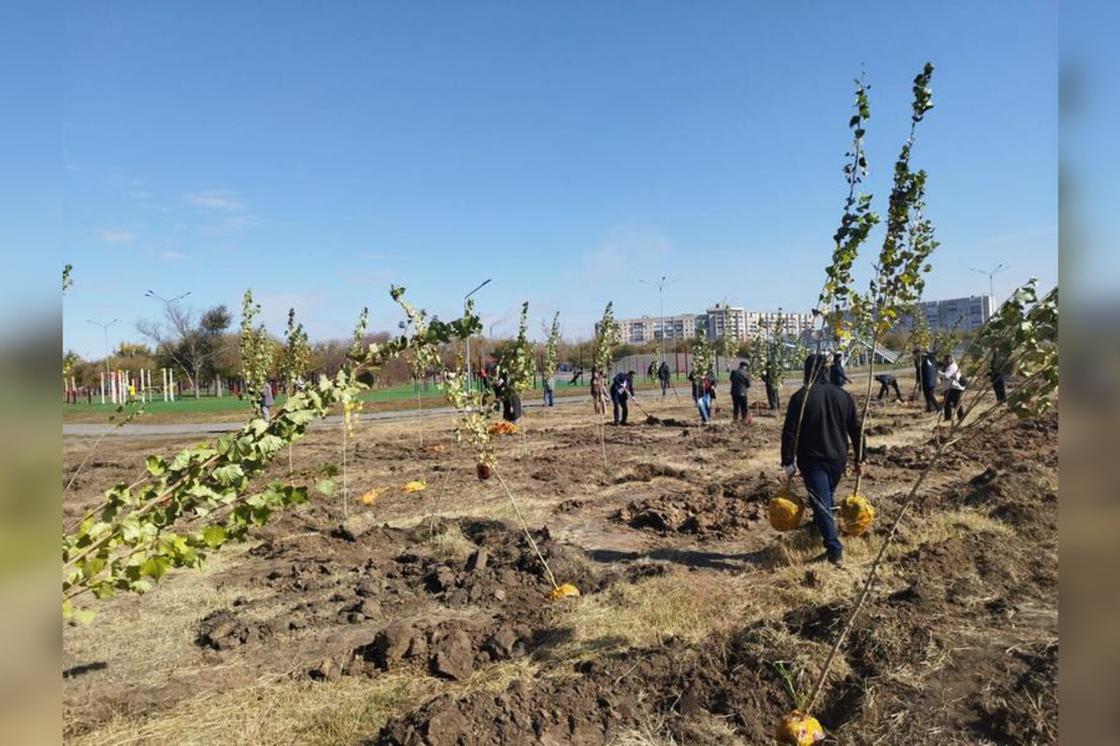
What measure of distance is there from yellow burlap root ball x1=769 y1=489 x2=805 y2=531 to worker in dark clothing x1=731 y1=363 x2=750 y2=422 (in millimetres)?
12612

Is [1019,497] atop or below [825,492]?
below

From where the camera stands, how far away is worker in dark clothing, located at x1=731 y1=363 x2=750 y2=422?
62.6 feet

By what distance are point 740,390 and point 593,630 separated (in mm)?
14904

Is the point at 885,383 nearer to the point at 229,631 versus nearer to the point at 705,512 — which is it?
the point at 705,512

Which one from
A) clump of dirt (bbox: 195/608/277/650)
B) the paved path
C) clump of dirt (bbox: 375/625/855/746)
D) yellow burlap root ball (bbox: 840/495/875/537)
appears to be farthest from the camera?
the paved path

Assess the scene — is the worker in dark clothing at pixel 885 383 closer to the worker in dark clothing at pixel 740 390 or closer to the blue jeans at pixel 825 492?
the worker in dark clothing at pixel 740 390

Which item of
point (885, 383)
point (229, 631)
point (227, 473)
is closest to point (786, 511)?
point (229, 631)

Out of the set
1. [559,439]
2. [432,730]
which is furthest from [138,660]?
[559,439]

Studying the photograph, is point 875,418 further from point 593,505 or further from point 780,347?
point 593,505

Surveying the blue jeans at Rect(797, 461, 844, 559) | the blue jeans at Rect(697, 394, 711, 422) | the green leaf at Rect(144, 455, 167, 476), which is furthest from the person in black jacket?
Answer: the blue jeans at Rect(697, 394, 711, 422)

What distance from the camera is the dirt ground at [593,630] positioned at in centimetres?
403

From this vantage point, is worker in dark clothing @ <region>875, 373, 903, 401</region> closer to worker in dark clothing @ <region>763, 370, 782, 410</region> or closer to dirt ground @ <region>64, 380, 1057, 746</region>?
worker in dark clothing @ <region>763, 370, 782, 410</region>

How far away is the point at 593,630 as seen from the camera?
543cm

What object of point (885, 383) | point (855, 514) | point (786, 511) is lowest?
point (855, 514)
